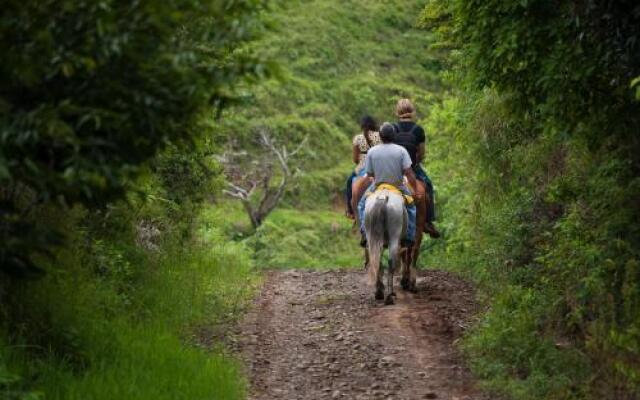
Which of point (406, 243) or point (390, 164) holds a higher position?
point (390, 164)

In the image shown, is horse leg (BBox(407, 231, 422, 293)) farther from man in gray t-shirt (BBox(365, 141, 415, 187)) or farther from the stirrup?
man in gray t-shirt (BBox(365, 141, 415, 187))

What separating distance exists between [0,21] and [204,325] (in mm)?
7634

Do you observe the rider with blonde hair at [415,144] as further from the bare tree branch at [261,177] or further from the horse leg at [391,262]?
the bare tree branch at [261,177]

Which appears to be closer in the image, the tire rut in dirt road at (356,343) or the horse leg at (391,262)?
the tire rut in dirt road at (356,343)

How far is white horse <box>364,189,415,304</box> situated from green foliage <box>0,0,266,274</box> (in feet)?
26.0

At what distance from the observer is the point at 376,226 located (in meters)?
13.4

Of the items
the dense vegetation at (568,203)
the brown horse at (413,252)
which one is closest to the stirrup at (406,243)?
the brown horse at (413,252)

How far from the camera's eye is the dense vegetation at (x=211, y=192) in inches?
204

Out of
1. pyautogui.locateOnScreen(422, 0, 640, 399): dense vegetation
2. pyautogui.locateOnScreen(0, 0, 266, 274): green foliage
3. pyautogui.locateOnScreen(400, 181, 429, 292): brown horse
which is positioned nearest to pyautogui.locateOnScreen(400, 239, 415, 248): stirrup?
pyautogui.locateOnScreen(400, 181, 429, 292): brown horse

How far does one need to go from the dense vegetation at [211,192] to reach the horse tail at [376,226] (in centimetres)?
148

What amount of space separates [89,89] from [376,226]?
8.45 meters

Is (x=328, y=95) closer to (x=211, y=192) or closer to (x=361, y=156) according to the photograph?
(x=361, y=156)

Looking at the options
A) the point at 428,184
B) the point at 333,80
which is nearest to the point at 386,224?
the point at 428,184

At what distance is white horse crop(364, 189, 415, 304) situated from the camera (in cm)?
1328
